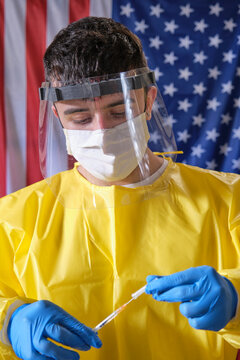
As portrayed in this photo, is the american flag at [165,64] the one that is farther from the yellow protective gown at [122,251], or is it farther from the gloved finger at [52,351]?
the gloved finger at [52,351]

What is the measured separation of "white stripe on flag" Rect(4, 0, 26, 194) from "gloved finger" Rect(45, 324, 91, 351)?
102 centimetres

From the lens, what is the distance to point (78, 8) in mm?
1816

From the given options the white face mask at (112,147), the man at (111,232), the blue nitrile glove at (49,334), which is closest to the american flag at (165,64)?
the man at (111,232)

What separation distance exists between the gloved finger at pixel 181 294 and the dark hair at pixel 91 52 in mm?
579

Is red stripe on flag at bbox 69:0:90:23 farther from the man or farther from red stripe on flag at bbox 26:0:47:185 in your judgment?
the man

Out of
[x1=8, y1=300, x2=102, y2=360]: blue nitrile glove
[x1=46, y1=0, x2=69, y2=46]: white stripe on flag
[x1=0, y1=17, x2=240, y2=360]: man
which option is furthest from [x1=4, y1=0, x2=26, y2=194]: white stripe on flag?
[x1=8, y1=300, x2=102, y2=360]: blue nitrile glove

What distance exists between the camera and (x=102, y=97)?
105 cm

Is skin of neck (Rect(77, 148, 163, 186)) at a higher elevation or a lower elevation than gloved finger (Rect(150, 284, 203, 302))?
higher

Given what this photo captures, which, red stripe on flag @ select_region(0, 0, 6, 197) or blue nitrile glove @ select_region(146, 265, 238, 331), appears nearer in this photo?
blue nitrile glove @ select_region(146, 265, 238, 331)

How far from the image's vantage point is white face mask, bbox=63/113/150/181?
1.08 m

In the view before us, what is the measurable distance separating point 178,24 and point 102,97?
958 millimetres

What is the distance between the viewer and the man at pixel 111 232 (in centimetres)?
100

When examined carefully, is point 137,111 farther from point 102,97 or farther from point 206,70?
point 206,70

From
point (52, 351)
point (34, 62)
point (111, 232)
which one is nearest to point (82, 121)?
point (111, 232)
